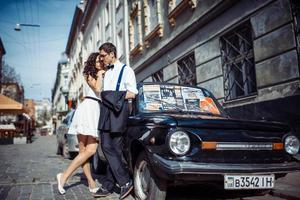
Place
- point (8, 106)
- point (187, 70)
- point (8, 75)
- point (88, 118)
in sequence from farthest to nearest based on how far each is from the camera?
point (8, 75)
point (8, 106)
point (187, 70)
point (88, 118)

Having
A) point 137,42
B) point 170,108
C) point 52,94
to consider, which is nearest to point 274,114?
point 170,108

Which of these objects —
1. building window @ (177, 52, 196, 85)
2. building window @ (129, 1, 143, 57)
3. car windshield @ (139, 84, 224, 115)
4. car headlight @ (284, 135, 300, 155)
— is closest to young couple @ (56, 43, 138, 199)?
car windshield @ (139, 84, 224, 115)

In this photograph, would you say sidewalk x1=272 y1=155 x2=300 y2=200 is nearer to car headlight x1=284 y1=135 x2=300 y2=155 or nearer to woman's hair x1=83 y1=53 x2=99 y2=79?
car headlight x1=284 y1=135 x2=300 y2=155

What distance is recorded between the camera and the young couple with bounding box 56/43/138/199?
4.05 m

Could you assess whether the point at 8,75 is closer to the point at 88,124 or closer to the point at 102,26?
the point at 102,26

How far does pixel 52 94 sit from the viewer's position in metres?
112

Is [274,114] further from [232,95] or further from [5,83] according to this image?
[5,83]

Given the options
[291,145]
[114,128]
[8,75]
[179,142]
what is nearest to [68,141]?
[114,128]

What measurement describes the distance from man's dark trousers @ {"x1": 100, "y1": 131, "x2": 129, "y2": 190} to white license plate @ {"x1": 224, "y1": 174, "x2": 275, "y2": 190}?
4.74 ft

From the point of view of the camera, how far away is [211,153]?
10.1 feet

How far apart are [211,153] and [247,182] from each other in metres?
0.44

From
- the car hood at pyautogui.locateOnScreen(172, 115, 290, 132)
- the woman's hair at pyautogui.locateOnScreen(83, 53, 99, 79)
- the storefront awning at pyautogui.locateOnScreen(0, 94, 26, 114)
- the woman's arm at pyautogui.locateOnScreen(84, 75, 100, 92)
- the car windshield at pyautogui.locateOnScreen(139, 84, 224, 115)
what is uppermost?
the storefront awning at pyautogui.locateOnScreen(0, 94, 26, 114)

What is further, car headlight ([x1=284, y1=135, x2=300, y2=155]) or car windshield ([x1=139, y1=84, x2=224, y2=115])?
car windshield ([x1=139, y1=84, x2=224, y2=115])

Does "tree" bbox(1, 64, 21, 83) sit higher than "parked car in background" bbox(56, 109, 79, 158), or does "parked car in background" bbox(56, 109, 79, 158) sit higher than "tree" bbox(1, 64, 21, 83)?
"tree" bbox(1, 64, 21, 83)
